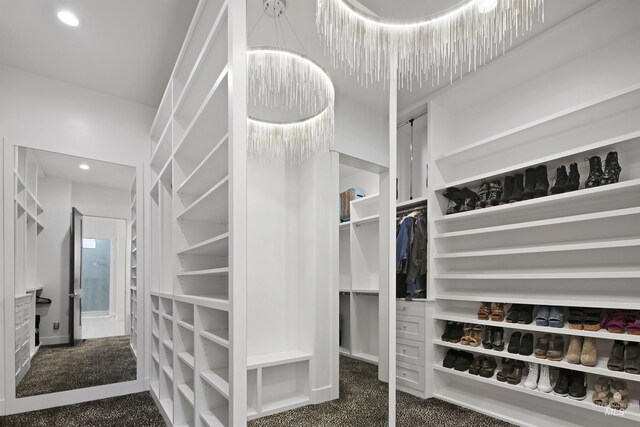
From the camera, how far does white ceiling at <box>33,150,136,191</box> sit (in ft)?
9.63

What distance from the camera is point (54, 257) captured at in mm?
2865

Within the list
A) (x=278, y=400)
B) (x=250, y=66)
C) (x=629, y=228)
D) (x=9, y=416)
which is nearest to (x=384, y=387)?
(x=278, y=400)

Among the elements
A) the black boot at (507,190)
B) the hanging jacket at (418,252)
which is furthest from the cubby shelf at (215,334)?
the black boot at (507,190)

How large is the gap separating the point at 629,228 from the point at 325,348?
1.57 meters

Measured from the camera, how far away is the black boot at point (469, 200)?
2.00m

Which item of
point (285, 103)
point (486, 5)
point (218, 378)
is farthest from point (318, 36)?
point (218, 378)

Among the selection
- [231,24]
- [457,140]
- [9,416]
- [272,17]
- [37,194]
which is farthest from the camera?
[37,194]

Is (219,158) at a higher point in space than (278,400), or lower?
higher

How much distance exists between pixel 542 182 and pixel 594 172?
0.23 m

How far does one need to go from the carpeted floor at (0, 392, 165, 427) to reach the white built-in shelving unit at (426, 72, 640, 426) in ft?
6.89

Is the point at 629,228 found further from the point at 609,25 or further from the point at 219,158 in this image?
the point at 219,158

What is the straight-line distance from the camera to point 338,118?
→ 1.59 m

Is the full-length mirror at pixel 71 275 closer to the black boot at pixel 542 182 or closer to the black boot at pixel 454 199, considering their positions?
the black boot at pixel 454 199

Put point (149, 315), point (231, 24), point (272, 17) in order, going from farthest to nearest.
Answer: point (149, 315) → point (272, 17) → point (231, 24)
